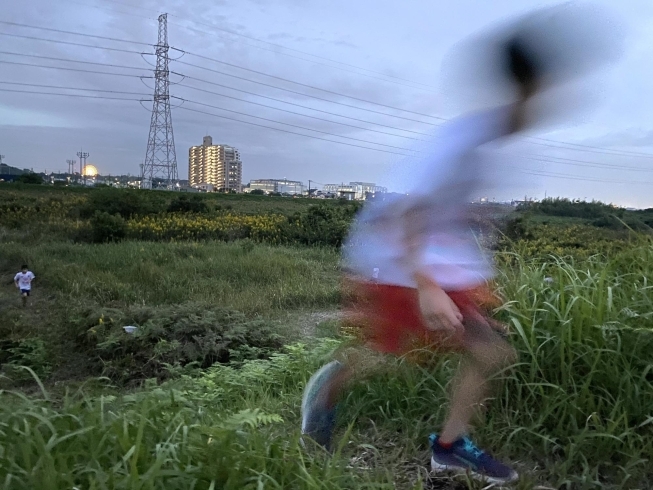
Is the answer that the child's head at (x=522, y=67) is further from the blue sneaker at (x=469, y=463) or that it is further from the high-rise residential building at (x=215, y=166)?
the high-rise residential building at (x=215, y=166)

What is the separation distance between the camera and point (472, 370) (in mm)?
1960

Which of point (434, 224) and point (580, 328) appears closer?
point (434, 224)

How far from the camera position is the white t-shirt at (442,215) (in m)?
1.71

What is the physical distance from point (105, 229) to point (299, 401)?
33.1 feet

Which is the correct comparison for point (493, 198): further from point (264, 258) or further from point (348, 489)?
point (264, 258)

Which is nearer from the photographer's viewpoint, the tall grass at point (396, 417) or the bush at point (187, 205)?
the tall grass at point (396, 417)

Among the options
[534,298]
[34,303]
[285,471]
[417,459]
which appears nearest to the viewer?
[285,471]

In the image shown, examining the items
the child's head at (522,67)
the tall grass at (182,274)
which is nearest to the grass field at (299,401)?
the child's head at (522,67)

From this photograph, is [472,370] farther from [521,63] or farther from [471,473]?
[521,63]

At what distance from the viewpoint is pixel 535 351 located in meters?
2.51

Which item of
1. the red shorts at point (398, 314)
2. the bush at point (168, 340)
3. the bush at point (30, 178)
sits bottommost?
the bush at point (168, 340)

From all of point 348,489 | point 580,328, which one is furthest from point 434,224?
point 580,328

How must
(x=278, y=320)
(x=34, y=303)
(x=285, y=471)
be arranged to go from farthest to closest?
1. (x=34, y=303)
2. (x=278, y=320)
3. (x=285, y=471)

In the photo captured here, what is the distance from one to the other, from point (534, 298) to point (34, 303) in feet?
18.9
